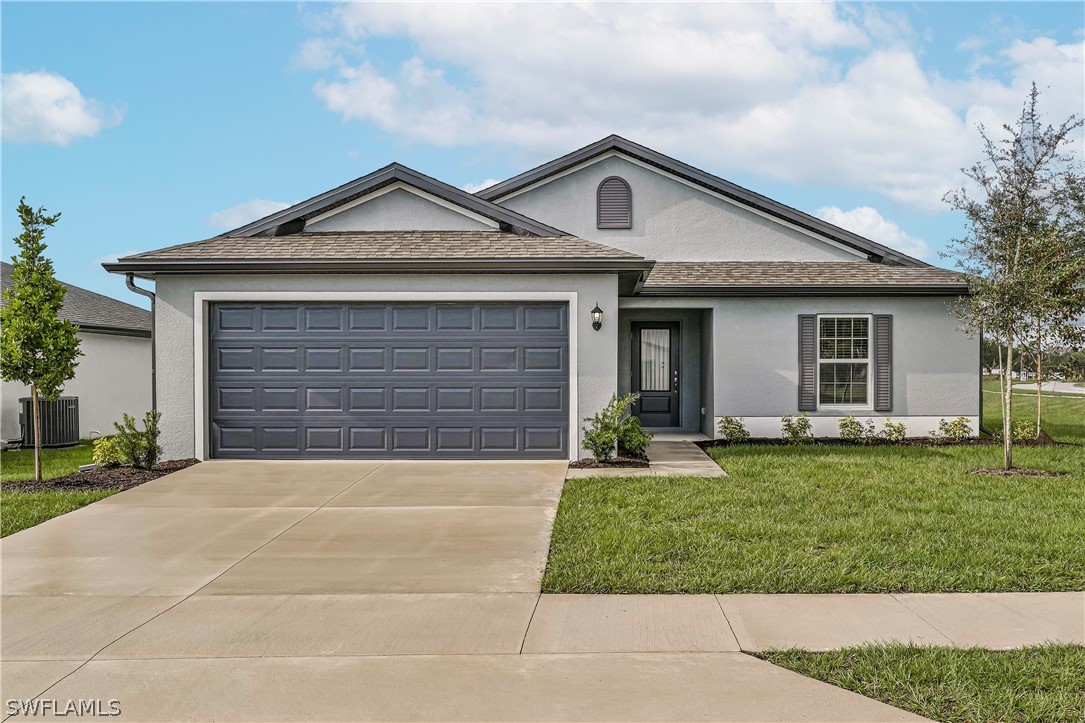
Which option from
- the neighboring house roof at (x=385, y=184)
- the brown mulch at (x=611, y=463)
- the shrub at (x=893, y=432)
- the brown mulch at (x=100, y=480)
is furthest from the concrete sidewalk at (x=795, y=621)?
the shrub at (x=893, y=432)

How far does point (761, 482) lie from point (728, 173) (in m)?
10.00

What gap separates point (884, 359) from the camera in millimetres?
14992

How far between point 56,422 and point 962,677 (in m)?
16.8

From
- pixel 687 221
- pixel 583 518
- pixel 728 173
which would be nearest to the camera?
pixel 583 518

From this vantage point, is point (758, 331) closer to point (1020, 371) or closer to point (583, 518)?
point (1020, 371)

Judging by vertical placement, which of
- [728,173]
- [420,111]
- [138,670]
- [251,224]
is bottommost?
[138,670]

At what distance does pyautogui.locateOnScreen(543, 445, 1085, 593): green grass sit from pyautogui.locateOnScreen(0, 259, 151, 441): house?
41.6 feet

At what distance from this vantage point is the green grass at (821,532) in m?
5.96

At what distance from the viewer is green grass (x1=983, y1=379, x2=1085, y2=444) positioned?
16983mm

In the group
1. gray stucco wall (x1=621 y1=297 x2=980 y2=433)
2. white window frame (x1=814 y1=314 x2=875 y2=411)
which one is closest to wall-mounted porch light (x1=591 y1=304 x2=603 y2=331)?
gray stucco wall (x1=621 y1=297 x2=980 y2=433)

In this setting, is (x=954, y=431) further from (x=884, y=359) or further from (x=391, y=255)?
(x=391, y=255)

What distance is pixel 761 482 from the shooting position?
33.0ft

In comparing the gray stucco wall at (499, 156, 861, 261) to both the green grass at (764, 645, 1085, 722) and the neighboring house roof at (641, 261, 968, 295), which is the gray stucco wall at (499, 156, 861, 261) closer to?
the neighboring house roof at (641, 261, 968, 295)

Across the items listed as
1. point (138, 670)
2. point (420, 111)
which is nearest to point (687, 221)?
point (420, 111)
